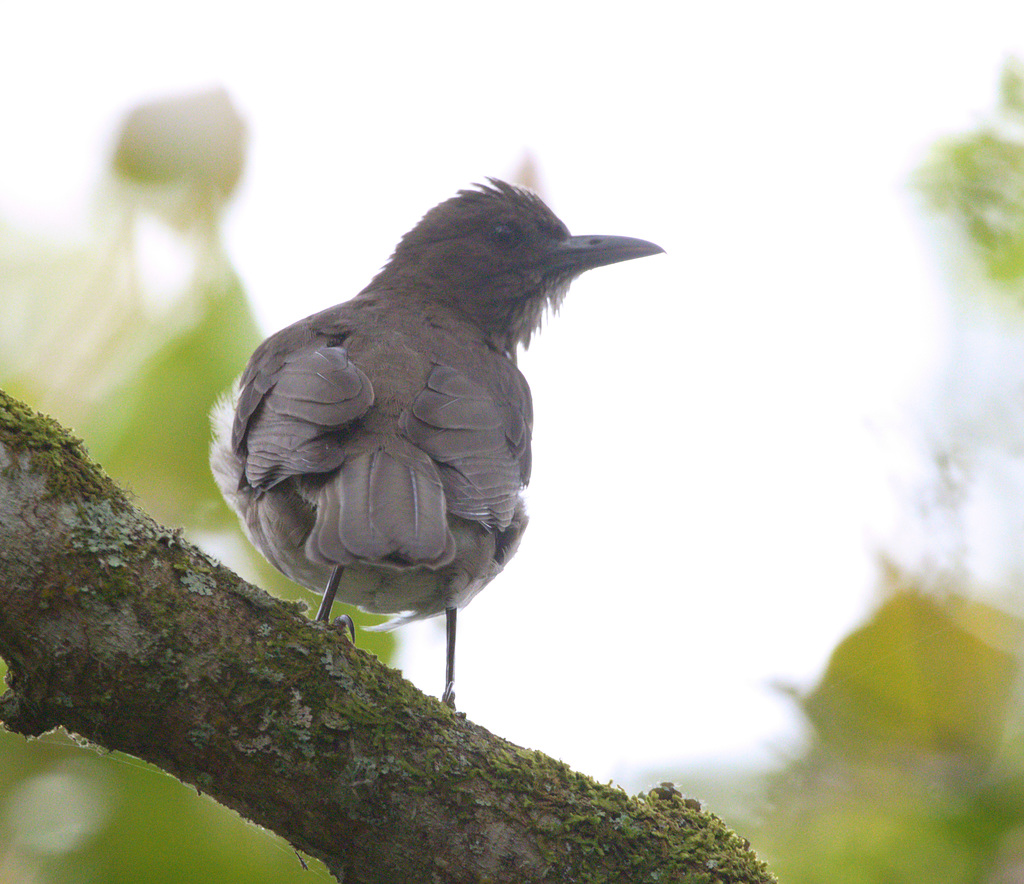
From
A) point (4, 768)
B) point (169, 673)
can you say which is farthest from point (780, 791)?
point (4, 768)

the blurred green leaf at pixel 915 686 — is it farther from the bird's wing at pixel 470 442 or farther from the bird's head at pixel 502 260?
the bird's head at pixel 502 260

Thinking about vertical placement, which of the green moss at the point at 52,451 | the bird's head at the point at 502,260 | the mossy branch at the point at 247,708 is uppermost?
the bird's head at the point at 502,260

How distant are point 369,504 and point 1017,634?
8.82 feet

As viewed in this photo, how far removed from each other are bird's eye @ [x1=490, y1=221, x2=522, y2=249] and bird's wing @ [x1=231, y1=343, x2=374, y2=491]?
198 cm

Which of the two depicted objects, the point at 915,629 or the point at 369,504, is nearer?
the point at 369,504

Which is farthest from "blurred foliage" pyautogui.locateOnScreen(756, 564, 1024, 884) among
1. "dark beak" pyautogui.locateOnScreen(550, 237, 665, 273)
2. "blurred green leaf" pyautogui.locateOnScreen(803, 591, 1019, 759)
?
"dark beak" pyautogui.locateOnScreen(550, 237, 665, 273)

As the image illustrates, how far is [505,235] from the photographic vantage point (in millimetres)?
6250

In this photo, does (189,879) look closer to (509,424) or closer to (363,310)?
(509,424)

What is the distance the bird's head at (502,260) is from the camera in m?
6.05

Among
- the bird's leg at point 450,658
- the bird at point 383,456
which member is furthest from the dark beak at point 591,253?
the bird's leg at point 450,658

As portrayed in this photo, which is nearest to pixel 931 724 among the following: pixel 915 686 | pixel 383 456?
pixel 915 686

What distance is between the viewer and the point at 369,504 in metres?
3.46

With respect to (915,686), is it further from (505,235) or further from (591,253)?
(505,235)

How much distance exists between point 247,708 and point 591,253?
4.08m
